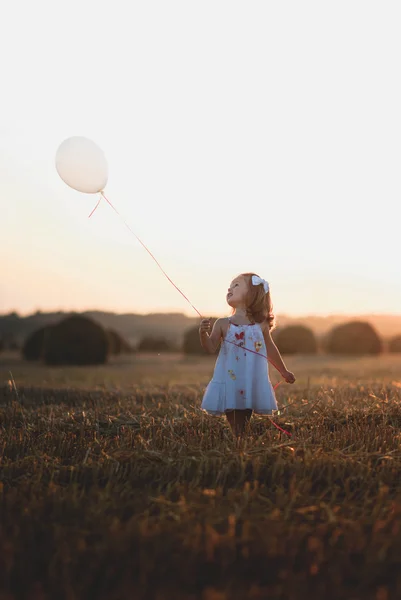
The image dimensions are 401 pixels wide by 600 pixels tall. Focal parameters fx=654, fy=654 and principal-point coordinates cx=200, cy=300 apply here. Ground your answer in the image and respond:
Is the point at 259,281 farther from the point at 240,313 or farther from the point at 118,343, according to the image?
the point at 118,343

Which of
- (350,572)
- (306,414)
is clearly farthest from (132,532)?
(306,414)

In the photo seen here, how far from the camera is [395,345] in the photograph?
24953mm

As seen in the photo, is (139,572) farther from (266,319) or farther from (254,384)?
(266,319)

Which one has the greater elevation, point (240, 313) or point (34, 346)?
point (240, 313)

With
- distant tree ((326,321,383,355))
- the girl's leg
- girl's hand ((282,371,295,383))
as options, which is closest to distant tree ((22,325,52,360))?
distant tree ((326,321,383,355))

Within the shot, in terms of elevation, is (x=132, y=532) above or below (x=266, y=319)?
below

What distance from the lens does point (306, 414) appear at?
5.40 metres

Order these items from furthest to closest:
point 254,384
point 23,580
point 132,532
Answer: point 254,384 < point 132,532 < point 23,580

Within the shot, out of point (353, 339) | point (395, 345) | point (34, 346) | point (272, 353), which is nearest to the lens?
point (272, 353)

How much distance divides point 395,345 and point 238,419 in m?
21.5

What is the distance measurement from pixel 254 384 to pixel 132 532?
7.07 feet

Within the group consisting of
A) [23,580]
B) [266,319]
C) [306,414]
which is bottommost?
[23,580]

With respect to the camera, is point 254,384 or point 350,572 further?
point 254,384

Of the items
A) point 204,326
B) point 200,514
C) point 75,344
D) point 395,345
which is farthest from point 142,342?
point 200,514
